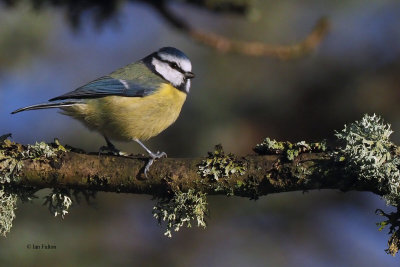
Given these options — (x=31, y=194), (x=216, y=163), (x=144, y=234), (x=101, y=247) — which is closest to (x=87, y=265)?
(x=101, y=247)

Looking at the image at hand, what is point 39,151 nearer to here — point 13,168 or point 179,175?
point 13,168

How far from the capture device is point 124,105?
123 inches

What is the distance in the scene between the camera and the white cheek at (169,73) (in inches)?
135

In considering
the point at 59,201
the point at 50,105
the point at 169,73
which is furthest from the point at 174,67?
the point at 59,201

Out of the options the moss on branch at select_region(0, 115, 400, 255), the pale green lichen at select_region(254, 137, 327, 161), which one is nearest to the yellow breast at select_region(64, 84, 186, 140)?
the moss on branch at select_region(0, 115, 400, 255)

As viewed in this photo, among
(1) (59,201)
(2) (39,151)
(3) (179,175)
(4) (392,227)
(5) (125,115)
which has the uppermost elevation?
(5) (125,115)

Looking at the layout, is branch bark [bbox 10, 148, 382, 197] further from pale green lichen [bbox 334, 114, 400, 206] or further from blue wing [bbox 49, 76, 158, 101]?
blue wing [bbox 49, 76, 158, 101]

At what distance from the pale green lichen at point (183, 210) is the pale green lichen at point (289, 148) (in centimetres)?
31

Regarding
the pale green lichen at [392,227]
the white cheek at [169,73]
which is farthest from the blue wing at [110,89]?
the pale green lichen at [392,227]

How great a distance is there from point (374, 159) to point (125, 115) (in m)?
1.58

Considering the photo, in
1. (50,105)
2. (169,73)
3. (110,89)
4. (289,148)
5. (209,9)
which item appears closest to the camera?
(289,148)

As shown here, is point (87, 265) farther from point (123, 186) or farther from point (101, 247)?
point (123, 186)

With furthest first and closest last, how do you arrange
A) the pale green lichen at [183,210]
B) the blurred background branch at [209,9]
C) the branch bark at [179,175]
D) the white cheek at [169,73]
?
the white cheek at [169,73], the blurred background branch at [209,9], the pale green lichen at [183,210], the branch bark at [179,175]

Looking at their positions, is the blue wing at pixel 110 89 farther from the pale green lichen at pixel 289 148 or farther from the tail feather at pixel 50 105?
the pale green lichen at pixel 289 148
